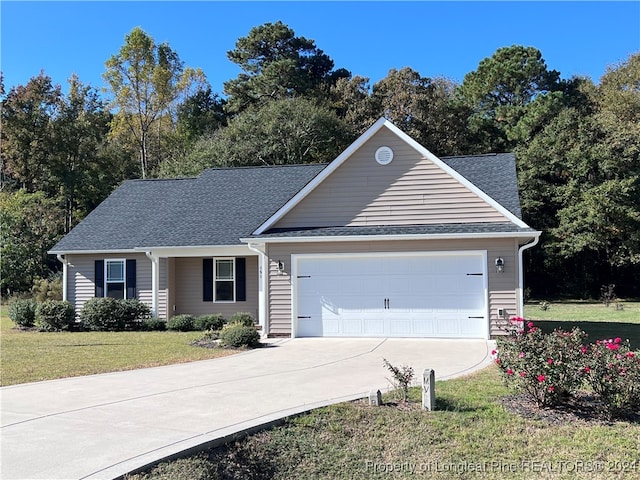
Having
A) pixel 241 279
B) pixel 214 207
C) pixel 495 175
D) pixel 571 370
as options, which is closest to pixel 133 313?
pixel 241 279

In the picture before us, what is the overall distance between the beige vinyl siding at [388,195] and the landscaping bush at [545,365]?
7695 millimetres

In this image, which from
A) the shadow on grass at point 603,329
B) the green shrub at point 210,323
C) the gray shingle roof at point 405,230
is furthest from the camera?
the green shrub at point 210,323

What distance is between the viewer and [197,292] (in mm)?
19031

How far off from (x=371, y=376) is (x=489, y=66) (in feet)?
117

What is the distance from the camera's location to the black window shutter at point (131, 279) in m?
19.1

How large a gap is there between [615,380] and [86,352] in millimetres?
10502

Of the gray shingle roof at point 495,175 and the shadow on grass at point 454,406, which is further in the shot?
the gray shingle roof at point 495,175

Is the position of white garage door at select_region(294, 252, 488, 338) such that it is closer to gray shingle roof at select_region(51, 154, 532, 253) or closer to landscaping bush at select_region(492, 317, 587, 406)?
gray shingle roof at select_region(51, 154, 532, 253)

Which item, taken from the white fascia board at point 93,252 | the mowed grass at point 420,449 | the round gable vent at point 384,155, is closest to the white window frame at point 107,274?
the white fascia board at point 93,252

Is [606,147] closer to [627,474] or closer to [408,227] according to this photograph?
[408,227]


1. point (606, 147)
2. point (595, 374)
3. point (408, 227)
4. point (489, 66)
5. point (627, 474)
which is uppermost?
point (489, 66)

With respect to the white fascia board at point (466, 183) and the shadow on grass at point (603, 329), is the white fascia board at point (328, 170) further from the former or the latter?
the shadow on grass at point (603, 329)

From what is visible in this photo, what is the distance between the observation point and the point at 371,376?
9.35m

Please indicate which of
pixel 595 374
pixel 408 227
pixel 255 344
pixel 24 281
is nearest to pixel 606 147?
pixel 408 227
